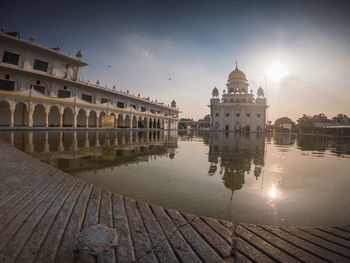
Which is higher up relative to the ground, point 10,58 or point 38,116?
point 10,58

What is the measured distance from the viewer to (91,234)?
64.4 inches

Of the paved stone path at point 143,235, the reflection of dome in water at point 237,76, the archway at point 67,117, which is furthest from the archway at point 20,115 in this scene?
the reflection of dome in water at point 237,76

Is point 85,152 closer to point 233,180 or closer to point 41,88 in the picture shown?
point 233,180

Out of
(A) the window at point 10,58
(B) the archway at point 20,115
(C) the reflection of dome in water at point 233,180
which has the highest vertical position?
(A) the window at point 10,58

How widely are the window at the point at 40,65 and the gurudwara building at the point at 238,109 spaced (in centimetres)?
4114

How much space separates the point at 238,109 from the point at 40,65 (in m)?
46.2

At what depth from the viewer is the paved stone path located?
1.41 m

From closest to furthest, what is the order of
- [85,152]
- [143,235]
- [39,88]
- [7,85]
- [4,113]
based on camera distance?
1. [143,235]
2. [85,152]
3. [7,85]
4. [4,113]
5. [39,88]

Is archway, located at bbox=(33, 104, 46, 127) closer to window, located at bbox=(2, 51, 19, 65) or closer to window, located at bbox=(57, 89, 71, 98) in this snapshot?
window, located at bbox=(57, 89, 71, 98)

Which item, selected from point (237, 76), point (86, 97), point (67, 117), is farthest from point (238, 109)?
point (67, 117)

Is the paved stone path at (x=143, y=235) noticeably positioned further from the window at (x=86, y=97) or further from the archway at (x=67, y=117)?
the window at (x=86, y=97)

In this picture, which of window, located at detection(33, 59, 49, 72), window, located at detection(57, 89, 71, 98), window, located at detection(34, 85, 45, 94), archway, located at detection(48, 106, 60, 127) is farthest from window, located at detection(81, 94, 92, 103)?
window, located at detection(33, 59, 49, 72)

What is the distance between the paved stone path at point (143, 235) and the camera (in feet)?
4.63

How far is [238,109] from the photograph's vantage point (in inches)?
2008
